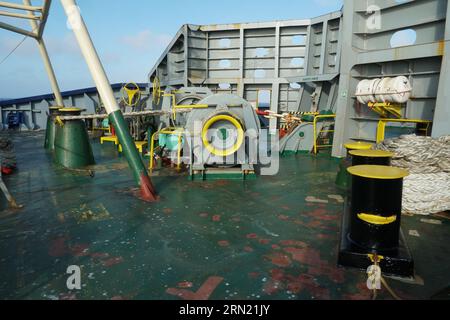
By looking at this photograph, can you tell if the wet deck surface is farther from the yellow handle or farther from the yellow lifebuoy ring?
the yellow lifebuoy ring

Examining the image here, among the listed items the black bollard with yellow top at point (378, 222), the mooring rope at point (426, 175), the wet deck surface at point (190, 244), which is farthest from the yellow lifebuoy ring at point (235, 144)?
the black bollard with yellow top at point (378, 222)

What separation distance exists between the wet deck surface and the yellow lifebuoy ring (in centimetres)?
61

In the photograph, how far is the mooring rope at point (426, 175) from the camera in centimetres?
390

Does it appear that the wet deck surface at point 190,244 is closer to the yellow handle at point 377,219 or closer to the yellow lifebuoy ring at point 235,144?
the yellow handle at point 377,219

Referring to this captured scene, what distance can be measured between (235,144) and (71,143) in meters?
3.52

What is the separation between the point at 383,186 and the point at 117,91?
14803mm

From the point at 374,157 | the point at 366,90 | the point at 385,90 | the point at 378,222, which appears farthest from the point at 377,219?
the point at 366,90

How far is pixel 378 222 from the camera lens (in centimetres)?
253

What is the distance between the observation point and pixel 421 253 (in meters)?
2.93

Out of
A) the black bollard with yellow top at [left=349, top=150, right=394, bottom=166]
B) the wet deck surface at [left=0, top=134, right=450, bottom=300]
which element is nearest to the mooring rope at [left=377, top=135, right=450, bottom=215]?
the wet deck surface at [left=0, top=134, right=450, bottom=300]

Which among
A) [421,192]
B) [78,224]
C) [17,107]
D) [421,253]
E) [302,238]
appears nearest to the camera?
[421,253]

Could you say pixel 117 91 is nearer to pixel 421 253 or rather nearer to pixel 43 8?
pixel 43 8
